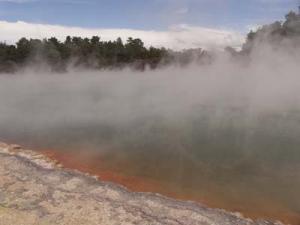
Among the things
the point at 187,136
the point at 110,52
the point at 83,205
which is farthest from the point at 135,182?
the point at 110,52

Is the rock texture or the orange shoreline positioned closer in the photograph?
the rock texture

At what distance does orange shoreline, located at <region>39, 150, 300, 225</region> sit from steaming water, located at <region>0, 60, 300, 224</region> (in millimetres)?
63

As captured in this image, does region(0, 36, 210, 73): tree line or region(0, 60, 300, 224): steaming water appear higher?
region(0, 36, 210, 73): tree line

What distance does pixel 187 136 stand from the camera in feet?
55.0

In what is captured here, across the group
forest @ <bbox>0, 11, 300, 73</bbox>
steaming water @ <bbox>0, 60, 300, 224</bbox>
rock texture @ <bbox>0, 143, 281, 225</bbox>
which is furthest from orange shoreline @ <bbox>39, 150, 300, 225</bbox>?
forest @ <bbox>0, 11, 300, 73</bbox>

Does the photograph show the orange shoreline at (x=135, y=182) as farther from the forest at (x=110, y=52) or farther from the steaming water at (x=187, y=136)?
the forest at (x=110, y=52)

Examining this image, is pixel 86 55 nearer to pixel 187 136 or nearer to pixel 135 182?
pixel 187 136

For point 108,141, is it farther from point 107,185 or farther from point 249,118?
point 249,118

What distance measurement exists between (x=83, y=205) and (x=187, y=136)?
854 cm

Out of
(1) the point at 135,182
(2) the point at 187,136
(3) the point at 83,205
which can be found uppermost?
(3) the point at 83,205

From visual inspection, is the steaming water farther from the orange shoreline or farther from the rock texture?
the rock texture

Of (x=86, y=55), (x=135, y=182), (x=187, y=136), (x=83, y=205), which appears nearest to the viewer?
(x=83, y=205)

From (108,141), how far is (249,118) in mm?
8487

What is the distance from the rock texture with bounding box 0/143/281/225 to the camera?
8.27 meters
